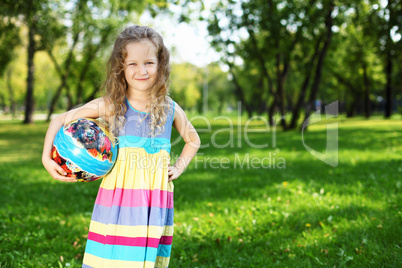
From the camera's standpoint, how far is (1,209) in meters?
5.19

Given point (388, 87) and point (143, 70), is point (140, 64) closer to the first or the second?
point (143, 70)

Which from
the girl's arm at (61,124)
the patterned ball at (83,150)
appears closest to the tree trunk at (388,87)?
the girl's arm at (61,124)

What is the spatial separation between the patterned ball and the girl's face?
0.44m

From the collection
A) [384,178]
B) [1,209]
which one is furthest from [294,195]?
[1,209]

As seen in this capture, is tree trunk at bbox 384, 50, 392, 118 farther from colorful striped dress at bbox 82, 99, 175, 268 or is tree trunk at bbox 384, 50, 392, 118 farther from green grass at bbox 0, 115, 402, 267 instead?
colorful striped dress at bbox 82, 99, 175, 268

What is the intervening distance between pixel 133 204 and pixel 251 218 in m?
2.79

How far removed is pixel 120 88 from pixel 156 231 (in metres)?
1.04

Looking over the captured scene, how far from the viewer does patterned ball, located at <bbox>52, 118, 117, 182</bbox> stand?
240 centimetres

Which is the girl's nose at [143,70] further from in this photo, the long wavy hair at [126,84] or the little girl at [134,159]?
the long wavy hair at [126,84]

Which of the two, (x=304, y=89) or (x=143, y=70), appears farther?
(x=304, y=89)

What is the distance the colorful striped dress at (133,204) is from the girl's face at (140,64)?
19 cm

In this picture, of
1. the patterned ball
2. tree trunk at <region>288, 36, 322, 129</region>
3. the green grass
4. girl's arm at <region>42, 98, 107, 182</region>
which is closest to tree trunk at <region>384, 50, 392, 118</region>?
tree trunk at <region>288, 36, 322, 129</region>

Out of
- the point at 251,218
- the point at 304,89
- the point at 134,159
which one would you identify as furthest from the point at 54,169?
the point at 304,89

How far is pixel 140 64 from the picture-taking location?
248 centimetres
